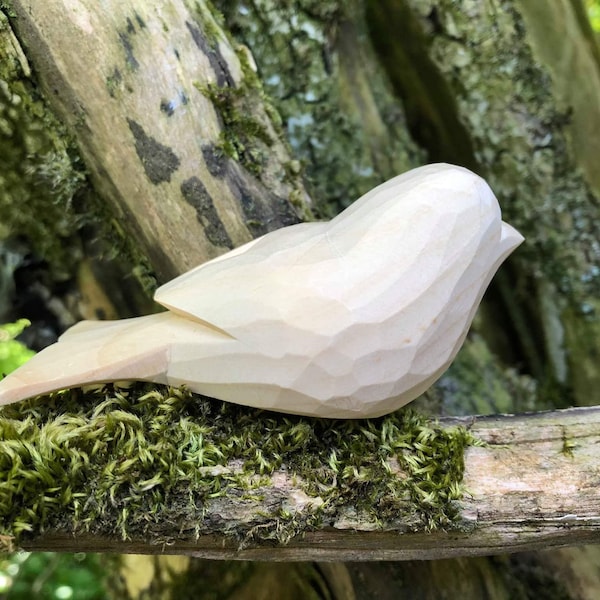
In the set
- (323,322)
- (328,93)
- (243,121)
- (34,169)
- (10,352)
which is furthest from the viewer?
(328,93)

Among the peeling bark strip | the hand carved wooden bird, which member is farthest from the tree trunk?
the hand carved wooden bird

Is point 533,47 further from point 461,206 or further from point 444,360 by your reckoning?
point 444,360

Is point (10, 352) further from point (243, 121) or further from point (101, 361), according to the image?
point (243, 121)

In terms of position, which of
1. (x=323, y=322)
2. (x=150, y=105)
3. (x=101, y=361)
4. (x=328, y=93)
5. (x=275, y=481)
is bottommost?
(x=275, y=481)

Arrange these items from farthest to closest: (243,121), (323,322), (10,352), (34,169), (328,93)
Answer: (328,93) < (34,169) < (243,121) < (10,352) < (323,322)

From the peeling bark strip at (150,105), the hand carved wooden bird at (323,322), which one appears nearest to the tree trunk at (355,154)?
the peeling bark strip at (150,105)

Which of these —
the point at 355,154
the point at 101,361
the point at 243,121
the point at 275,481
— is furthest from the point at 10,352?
the point at 355,154

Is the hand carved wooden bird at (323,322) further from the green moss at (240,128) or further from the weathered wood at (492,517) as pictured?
the green moss at (240,128)
